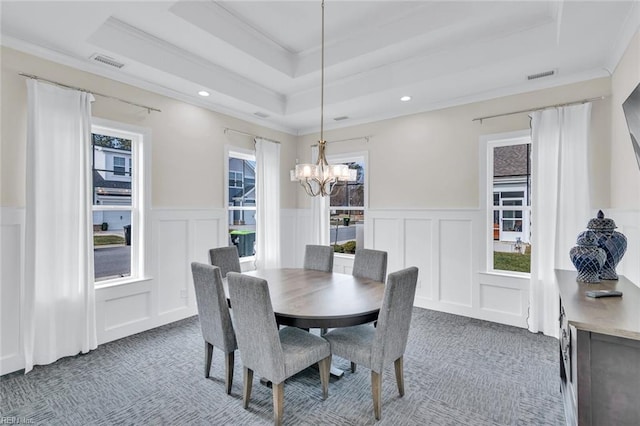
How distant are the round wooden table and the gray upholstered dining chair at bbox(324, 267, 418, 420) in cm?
13

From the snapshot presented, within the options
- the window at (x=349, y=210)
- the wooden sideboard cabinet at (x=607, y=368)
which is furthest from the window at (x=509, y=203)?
the wooden sideboard cabinet at (x=607, y=368)

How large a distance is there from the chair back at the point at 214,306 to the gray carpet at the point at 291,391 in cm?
42

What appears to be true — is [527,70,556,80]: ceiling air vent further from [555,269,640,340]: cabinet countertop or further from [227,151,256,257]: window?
[227,151,256,257]: window

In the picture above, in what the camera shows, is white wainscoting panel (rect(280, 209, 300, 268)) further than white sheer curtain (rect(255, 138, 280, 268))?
Yes

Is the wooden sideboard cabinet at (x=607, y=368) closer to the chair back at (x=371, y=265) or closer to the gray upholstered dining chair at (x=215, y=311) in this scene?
the chair back at (x=371, y=265)

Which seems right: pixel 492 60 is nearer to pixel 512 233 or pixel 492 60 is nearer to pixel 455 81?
pixel 455 81

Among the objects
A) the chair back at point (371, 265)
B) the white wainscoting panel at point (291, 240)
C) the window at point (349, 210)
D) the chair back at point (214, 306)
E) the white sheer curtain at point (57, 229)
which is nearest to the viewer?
the chair back at point (214, 306)

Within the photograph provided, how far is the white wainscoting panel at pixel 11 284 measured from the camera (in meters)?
2.64

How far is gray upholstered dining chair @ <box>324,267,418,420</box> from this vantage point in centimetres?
199

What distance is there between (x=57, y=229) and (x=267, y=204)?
2.65 metres

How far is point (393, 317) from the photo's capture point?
203cm

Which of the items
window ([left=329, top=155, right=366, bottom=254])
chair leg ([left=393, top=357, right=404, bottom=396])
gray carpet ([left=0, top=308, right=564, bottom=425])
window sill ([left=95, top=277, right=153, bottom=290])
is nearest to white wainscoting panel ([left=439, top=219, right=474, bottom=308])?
gray carpet ([left=0, top=308, right=564, bottom=425])

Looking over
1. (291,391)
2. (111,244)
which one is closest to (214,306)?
(291,391)

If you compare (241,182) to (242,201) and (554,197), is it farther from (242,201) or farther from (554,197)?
(554,197)
